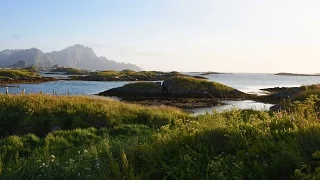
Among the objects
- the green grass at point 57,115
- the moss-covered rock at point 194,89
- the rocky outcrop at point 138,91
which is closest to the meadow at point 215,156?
the green grass at point 57,115

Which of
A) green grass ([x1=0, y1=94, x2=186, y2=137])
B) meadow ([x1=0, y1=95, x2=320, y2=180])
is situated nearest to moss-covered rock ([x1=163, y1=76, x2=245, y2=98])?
green grass ([x1=0, y1=94, x2=186, y2=137])

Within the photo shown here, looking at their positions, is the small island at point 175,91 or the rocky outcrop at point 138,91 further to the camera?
the rocky outcrop at point 138,91

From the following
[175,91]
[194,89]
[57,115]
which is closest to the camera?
[57,115]

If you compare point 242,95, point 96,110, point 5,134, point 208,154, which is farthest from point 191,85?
point 208,154

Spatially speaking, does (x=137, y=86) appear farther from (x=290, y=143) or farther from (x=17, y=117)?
(x=290, y=143)

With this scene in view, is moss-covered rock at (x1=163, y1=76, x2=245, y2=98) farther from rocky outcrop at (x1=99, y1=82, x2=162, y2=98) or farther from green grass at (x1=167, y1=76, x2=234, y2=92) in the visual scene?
rocky outcrop at (x1=99, y1=82, x2=162, y2=98)

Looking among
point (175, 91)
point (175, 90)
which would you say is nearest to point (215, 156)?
point (175, 91)

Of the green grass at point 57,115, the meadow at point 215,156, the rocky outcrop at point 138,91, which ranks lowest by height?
the rocky outcrop at point 138,91

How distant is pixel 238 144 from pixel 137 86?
56367 millimetres

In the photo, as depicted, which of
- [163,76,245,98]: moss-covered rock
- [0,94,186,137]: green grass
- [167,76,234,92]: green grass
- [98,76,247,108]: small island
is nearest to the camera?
[0,94,186,137]: green grass

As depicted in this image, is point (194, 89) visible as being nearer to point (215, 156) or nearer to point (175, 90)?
point (175, 90)

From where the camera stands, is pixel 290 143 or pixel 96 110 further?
pixel 96 110

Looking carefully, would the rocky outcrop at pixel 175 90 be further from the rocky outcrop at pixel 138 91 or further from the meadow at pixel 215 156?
the meadow at pixel 215 156

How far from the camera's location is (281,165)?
6121mm
